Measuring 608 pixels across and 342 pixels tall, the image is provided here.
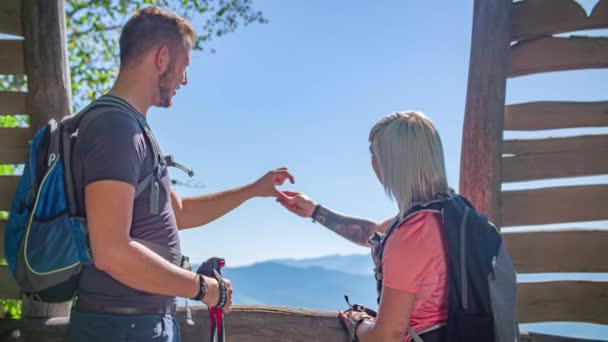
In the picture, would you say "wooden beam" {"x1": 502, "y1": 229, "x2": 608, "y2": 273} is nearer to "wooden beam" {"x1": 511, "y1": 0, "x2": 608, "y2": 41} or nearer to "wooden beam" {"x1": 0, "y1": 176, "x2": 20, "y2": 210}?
"wooden beam" {"x1": 511, "y1": 0, "x2": 608, "y2": 41}

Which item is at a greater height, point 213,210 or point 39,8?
point 39,8

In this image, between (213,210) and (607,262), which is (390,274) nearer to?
(213,210)

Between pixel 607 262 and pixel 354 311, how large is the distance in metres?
2.22

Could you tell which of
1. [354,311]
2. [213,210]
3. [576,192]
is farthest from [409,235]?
[576,192]

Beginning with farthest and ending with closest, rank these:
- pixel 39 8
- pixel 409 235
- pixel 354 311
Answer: pixel 39 8
pixel 354 311
pixel 409 235

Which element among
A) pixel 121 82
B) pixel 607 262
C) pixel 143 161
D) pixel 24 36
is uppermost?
pixel 24 36

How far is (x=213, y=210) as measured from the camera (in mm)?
3330

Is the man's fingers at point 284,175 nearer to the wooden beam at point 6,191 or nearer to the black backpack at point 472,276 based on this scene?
the black backpack at point 472,276

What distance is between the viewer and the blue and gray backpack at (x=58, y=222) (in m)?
2.04

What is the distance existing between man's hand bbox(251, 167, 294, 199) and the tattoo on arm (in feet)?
1.01

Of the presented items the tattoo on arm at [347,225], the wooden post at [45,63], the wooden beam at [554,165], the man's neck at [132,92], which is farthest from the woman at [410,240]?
the wooden post at [45,63]

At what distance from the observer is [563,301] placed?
407 centimetres

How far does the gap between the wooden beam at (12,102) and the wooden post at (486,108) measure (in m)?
2.93

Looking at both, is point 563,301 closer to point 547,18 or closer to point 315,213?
point 315,213
